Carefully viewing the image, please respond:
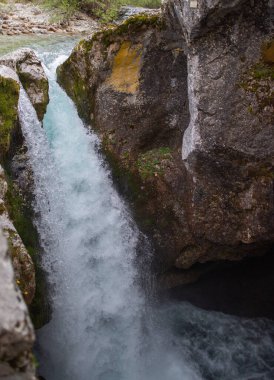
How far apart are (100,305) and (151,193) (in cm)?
271

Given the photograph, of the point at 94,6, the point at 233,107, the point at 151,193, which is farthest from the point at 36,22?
the point at 233,107

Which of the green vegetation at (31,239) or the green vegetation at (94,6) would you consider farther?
the green vegetation at (94,6)

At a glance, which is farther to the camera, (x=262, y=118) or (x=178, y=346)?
(x=178, y=346)

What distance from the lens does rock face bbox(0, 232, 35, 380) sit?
3096mm

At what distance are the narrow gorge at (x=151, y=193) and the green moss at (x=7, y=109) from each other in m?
0.03

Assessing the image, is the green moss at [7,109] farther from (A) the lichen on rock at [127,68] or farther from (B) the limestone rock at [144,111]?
(A) the lichen on rock at [127,68]

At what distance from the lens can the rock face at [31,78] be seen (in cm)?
909

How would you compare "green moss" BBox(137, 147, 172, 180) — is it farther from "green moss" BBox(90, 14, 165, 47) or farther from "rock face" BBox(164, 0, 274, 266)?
"green moss" BBox(90, 14, 165, 47)

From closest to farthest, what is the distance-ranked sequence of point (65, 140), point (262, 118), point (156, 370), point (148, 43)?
point (262, 118) < point (156, 370) < point (148, 43) < point (65, 140)

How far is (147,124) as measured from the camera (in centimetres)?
871

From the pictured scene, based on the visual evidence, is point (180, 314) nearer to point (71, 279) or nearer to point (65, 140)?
point (71, 279)

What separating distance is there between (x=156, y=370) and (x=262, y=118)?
17.9ft

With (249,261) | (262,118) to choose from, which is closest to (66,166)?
(262,118)

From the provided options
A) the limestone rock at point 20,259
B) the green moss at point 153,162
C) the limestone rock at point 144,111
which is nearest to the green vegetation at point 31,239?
the limestone rock at point 20,259
